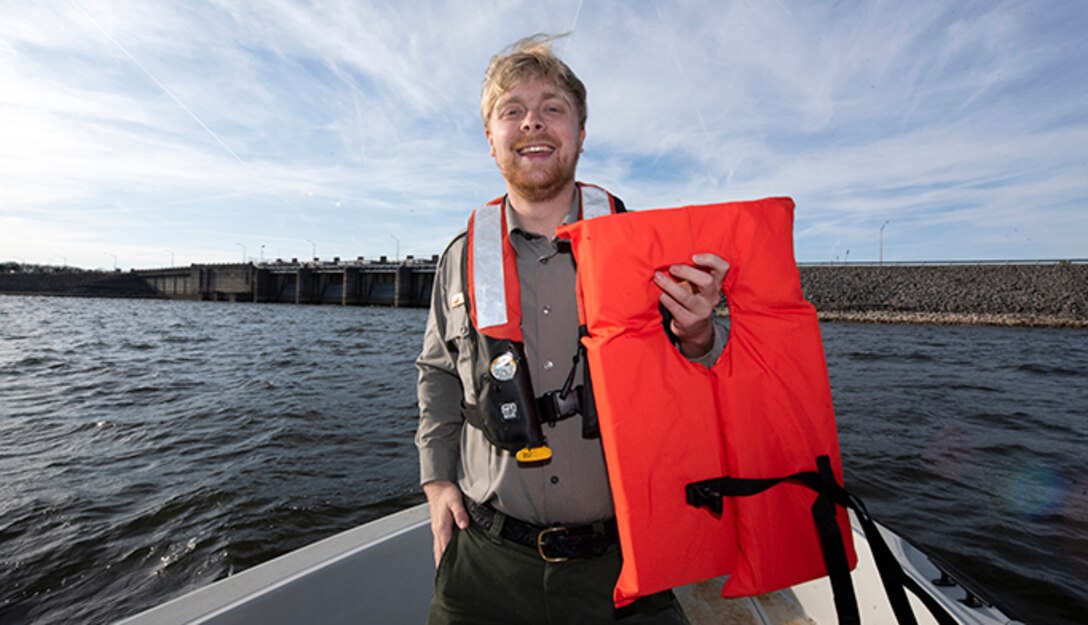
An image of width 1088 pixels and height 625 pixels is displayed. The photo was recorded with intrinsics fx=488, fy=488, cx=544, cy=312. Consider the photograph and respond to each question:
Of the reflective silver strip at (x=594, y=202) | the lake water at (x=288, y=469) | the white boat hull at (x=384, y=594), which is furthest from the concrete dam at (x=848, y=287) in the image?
the reflective silver strip at (x=594, y=202)

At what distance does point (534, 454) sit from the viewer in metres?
1.64

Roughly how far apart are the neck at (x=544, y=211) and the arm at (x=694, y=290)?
0.59 m

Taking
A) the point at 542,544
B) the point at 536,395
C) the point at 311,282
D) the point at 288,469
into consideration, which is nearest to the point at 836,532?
the point at 542,544

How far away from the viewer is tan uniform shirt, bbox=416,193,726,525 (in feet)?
5.45

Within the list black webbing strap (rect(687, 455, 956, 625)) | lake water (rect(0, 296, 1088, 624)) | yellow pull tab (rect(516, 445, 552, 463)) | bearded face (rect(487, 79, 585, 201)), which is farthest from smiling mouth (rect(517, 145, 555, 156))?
lake water (rect(0, 296, 1088, 624))

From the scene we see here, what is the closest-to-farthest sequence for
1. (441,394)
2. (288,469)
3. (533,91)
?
(533,91) → (441,394) → (288,469)

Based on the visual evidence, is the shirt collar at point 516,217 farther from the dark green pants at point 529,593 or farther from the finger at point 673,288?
the dark green pants at point 529,593

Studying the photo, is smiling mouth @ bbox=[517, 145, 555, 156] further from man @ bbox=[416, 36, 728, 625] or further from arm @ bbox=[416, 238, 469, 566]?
arm @ bbox=[416, 238, 469, 566]

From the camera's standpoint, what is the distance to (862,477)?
25.2 ft

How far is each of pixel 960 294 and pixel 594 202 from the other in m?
53.8

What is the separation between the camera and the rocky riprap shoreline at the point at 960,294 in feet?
125

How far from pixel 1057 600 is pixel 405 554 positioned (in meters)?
6.34

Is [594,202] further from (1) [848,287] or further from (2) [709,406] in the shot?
(1) [848,287]

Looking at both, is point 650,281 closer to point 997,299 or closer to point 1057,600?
point 1057,600
